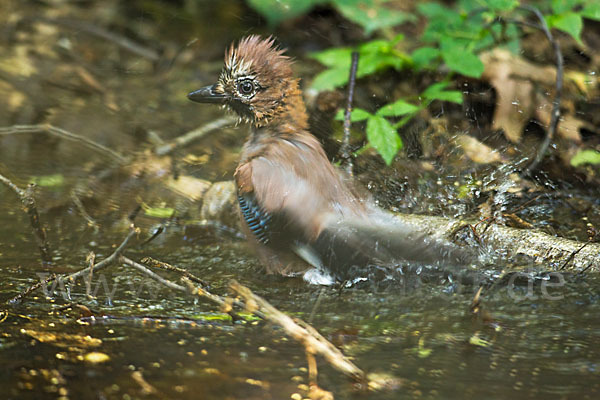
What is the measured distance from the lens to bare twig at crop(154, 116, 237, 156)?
4518mm

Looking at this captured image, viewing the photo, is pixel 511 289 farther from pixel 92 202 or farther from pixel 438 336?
pixel 92 202

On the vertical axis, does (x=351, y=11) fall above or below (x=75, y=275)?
above

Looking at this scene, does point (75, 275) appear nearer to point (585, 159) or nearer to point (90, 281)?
point (90, 281)

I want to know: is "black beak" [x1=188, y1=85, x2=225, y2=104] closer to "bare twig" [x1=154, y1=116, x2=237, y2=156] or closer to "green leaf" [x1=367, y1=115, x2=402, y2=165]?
"green leaf" [x1=367, y1=115, x2=402, y2=165]

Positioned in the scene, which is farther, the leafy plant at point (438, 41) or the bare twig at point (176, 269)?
the leafy plant at point (438, 41)

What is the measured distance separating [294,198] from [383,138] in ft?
2.95

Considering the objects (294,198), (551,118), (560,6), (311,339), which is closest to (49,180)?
(294,198)

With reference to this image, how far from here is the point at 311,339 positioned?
2.32 m

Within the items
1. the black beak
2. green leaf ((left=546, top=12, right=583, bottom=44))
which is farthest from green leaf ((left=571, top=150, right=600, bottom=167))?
the black beak

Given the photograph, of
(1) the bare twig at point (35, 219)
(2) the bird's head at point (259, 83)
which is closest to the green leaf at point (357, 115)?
(2) the bird's head at point (259, 83)

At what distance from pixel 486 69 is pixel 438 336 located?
10.1 feet

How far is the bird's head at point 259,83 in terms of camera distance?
310 centimetres

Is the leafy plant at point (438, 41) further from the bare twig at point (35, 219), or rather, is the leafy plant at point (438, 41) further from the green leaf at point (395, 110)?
the bare twig at point (35, 219)

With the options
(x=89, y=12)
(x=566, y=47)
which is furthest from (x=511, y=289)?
(x=89, y=12)
